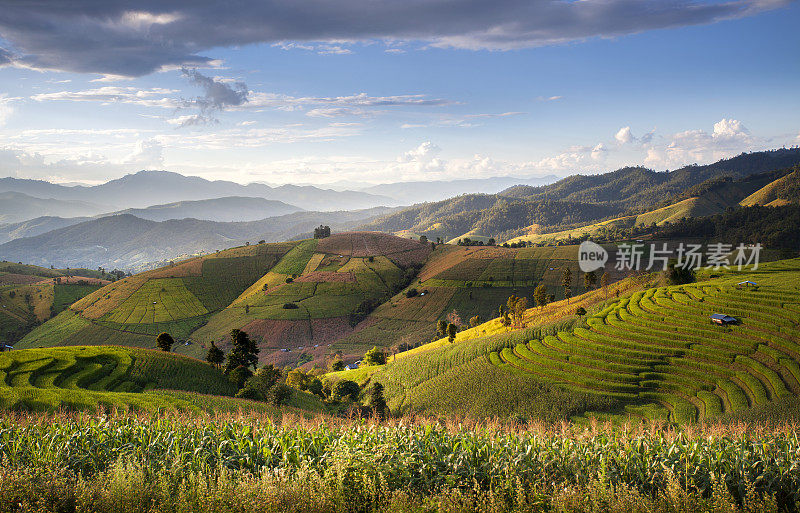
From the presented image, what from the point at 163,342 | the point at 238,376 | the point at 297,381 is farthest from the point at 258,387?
the point at 163,342

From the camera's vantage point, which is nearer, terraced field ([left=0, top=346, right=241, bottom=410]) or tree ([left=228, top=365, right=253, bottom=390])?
terraced field ([left=0, top=346, right=241, bottom=410])

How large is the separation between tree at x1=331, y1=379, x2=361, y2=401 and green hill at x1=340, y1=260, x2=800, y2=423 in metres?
6.38

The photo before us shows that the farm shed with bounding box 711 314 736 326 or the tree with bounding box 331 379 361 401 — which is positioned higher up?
the farm shed with bounding box 711 314 736 326

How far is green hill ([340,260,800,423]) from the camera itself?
5000cm

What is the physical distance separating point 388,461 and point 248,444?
7.16 meters

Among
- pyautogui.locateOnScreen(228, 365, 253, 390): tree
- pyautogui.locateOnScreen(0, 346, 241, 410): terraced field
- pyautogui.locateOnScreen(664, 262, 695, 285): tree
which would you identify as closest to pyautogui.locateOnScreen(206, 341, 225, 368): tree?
pyautogui.locateOnScreen(0, 346, 241, 410): terraced field

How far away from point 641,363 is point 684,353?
21.1 feet

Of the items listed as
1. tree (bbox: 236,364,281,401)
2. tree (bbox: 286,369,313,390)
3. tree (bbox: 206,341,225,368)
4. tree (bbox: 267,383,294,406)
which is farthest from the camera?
tree (bbox: 286,369,313,390)

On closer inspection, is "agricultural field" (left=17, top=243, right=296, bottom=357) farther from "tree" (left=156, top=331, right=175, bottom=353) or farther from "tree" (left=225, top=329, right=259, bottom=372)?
"tree" (left=225, top=329, right=259, bottom=372)

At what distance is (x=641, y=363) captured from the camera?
5641cm

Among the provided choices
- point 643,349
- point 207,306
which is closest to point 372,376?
point 643,349

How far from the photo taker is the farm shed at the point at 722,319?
60188 millimetres

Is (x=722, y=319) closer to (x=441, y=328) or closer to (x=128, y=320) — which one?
(x=441, y=328)

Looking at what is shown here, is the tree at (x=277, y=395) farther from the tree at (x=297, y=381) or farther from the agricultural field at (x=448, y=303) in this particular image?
the agricultural field at (x=448, y=303)
